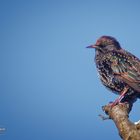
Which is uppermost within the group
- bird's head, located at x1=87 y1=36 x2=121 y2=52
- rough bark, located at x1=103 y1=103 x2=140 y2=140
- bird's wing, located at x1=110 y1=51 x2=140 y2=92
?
bird's head, located at x1=87 y1=36 x2=121 y2=52

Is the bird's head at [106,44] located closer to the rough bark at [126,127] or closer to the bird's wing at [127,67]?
the bird's wing at [127,67]

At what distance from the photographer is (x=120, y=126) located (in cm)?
396

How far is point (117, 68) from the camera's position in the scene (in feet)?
24.2

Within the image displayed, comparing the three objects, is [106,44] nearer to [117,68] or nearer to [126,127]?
[117,68]

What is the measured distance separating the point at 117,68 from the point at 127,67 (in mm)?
209

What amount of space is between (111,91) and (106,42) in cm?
108

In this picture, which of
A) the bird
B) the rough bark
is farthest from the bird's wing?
the rough bark

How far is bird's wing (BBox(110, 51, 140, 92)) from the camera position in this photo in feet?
22.7

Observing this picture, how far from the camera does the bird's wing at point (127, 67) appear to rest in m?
6.93

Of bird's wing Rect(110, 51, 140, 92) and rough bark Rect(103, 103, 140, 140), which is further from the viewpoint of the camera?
bird's wing Rect(110, 51, 140, 92)

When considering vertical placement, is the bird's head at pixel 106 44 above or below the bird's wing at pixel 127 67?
above

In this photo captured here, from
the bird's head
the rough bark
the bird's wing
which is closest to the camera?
the rough bark

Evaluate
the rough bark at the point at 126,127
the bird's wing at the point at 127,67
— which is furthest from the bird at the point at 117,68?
the rough bark at the point at 126,127

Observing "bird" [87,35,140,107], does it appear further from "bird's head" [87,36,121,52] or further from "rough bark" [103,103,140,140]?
"rough bark" [103,103,140,140]
